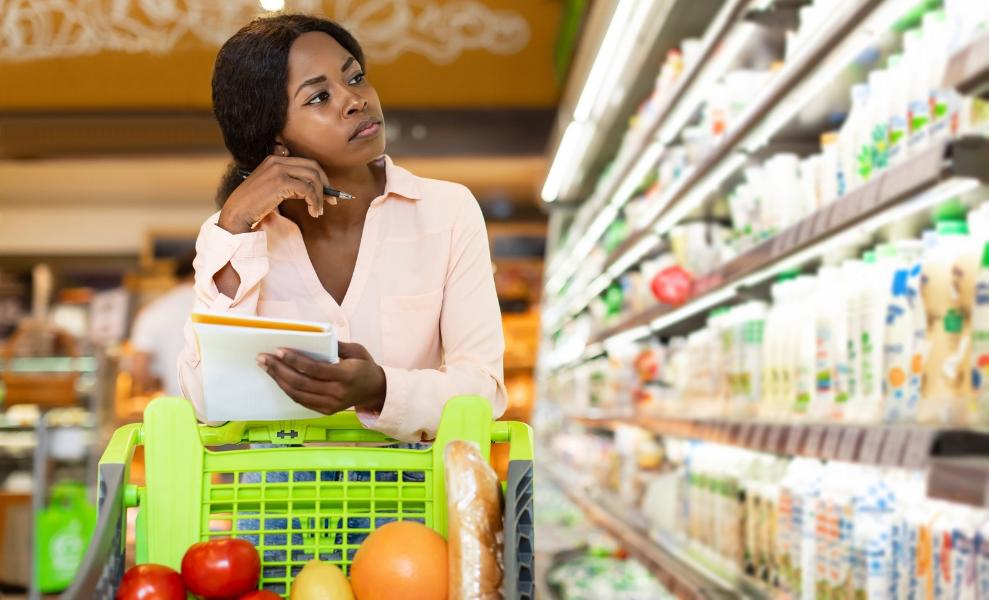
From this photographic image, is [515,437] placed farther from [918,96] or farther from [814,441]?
[918,96]

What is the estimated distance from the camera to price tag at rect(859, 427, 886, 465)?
1.96 m

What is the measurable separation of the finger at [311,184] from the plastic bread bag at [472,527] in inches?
15.8

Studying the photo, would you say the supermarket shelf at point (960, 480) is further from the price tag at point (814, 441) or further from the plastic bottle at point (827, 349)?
the plastic bottle at point (827, 349)

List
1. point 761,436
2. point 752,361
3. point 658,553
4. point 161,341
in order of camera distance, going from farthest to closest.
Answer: point 161,341 → point 658,553 → point 752,361 → point 761,436

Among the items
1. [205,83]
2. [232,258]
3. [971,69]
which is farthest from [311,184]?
[205,83]

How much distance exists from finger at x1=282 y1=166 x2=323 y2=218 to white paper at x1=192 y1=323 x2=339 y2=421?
0.27 metres

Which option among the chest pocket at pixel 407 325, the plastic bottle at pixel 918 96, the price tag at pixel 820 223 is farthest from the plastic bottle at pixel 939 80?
the chest pocket at pixel 407 325

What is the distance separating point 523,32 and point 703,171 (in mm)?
4203

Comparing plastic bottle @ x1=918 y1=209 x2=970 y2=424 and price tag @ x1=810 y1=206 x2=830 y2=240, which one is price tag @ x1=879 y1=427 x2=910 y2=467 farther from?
price tag @ x1=810 y1=206 x2=830 y2=240

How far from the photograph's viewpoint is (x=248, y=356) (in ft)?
4.57

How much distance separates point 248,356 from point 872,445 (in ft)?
3.53

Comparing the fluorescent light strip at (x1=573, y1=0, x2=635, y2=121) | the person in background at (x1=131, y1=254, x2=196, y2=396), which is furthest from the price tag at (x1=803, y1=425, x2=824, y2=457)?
the person in background at (x1=131, y1=254, x2=196, y2=396)

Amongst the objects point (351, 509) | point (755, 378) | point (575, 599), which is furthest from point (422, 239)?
point (575, 599)

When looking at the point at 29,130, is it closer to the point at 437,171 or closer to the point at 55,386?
the point at 55,386
